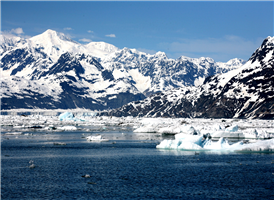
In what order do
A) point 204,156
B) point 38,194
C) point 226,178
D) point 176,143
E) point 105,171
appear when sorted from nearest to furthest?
point 38,194 < point 226,178 < point 105,171 < point 204,156 < point 176,143

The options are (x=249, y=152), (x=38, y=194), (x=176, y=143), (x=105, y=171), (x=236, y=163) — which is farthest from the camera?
(x=176, y=143)

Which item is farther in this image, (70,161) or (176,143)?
(176,143)

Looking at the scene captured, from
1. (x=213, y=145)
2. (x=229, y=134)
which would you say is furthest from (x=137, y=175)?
(x=229, y=134)

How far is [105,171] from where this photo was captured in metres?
64.4

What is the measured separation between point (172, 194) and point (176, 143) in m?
48.3

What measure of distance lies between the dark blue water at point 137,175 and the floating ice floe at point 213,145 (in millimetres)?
3070

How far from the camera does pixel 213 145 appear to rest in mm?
94562

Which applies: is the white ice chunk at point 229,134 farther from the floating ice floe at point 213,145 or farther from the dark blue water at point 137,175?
the dark blue water at point 137,175

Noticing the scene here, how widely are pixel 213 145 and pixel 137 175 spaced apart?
3894 centimetres

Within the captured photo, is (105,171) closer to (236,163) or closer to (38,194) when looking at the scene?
(38,194)

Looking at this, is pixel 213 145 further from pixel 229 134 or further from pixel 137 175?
pixel 229 134

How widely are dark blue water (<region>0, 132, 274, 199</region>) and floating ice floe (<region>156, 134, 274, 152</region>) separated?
307 cm

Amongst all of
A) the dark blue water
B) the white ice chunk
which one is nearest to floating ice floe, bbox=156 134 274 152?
the dark blue water

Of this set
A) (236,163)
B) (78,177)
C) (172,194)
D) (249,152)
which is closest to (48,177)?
(78,177)
